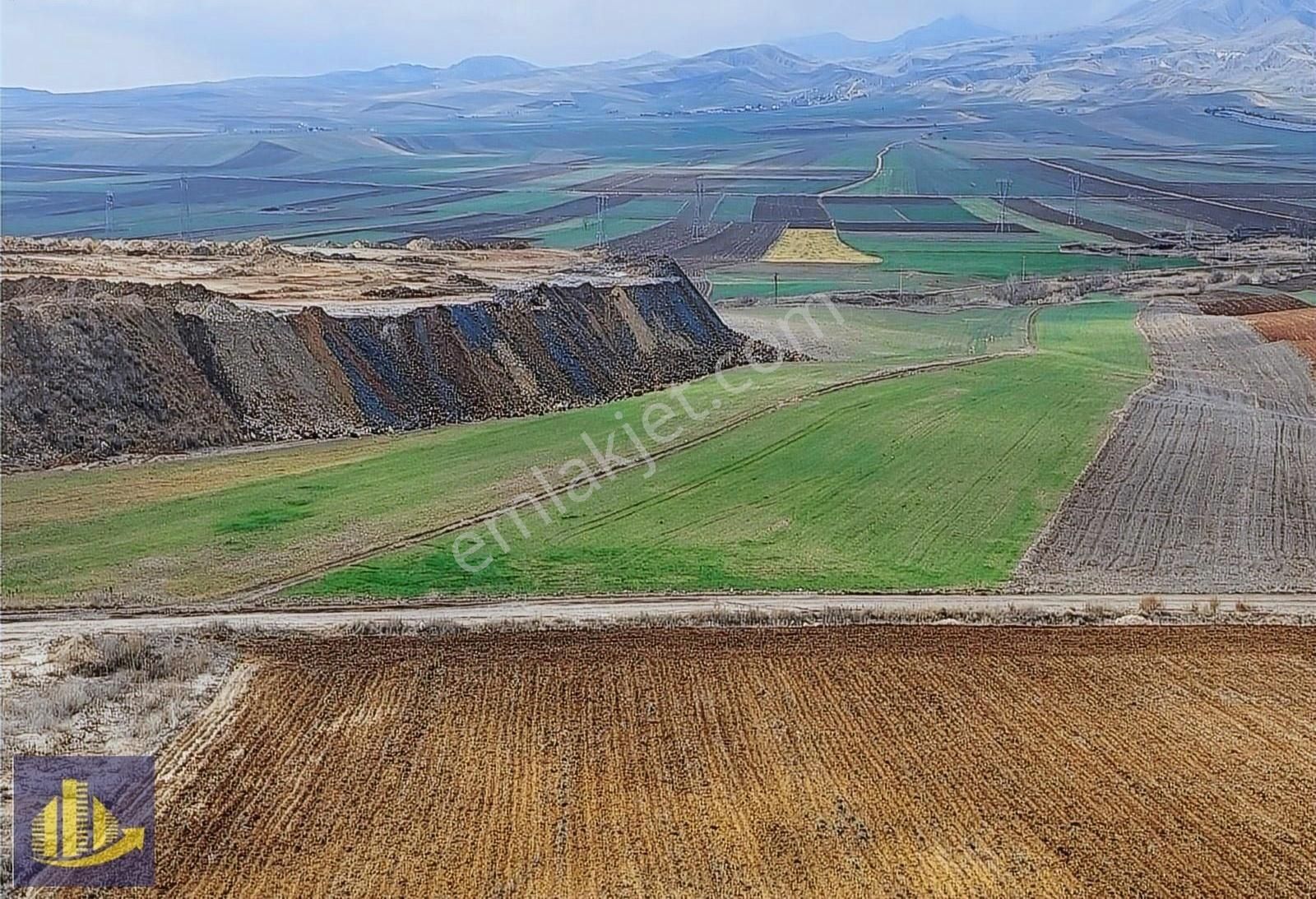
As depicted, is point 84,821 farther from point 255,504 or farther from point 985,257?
point 985,257

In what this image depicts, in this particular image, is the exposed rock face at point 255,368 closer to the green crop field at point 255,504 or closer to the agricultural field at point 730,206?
the green crop field at point 255,504

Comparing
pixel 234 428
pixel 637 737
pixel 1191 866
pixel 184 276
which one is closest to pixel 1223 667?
pixel 1191 866

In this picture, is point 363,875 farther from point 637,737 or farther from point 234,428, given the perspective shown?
point 234,428

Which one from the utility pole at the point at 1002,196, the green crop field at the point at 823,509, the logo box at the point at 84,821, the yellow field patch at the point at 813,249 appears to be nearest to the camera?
the logo box at the point at 84,821

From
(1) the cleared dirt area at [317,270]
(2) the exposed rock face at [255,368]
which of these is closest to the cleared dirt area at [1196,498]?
(2) the exposed rock face at [255,368]

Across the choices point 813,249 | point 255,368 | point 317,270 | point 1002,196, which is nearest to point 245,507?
point 255,368

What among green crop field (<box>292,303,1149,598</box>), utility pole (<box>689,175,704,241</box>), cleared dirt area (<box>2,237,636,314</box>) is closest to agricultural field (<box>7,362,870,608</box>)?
green crop field (<box>292,303,1149,598</box>)
